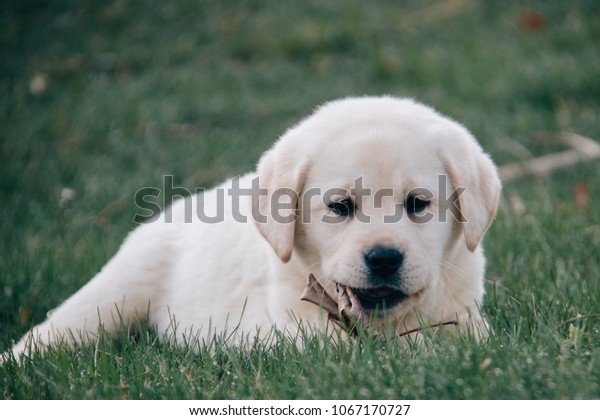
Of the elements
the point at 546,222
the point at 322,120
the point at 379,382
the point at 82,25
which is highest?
the point at 82,25

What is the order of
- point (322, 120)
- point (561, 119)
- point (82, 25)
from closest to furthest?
point (322, 120), point (561, 119), point (82, 25)

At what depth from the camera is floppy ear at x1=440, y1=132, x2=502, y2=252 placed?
3.39 meters

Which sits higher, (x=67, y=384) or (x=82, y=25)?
(x=82, y=25)

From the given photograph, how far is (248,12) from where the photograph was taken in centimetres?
1073

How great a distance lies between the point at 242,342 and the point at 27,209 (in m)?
3.70

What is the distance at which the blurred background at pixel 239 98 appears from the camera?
16.1 ft

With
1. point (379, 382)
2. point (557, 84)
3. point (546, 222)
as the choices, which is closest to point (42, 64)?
point (557, 84)

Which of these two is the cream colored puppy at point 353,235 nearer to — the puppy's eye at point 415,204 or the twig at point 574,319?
the puppy's eye at point 415,204

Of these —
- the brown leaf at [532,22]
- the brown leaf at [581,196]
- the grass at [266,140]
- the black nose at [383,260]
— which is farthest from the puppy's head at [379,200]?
the brown leaf at [532,22]

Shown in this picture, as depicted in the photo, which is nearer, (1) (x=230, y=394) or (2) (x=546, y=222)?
(1) (x=230, y=394)

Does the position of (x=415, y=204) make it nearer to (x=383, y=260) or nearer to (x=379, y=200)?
(x=379, y=200)

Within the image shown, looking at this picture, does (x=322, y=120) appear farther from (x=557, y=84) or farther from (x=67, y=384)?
(x=557, y=84)

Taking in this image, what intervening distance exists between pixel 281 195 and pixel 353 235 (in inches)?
16.0

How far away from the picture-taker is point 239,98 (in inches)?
343
